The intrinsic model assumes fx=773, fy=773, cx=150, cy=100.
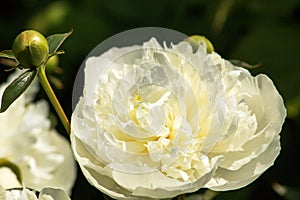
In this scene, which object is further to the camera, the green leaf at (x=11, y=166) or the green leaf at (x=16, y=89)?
the green leaf at (x=11, y=166)

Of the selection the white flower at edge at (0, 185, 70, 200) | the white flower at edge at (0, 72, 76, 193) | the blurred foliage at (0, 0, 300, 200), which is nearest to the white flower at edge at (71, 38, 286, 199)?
the white flower at edge at (0, 185, 70, 200)

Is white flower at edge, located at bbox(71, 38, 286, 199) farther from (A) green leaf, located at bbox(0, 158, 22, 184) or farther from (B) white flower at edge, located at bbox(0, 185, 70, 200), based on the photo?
(A) green leaf, located at bbox(0, 158, 22, 184)

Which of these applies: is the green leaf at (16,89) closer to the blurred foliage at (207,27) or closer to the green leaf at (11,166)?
the green leaf at (11,166)

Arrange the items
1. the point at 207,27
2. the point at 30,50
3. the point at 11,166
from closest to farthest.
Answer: the point at 30,50 < the point at 11,166 < the point at 207,27

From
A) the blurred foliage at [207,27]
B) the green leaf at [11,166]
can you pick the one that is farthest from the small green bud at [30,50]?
the blurred foliage at [207,27]

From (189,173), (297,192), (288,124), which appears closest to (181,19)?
(288,124)

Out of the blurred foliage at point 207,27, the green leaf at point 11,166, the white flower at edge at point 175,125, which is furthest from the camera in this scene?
the blurred foliage at point 207,27

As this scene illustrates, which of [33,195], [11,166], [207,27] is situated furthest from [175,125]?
[207,27]

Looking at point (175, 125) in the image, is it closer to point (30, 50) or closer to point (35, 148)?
point (30, 50)
